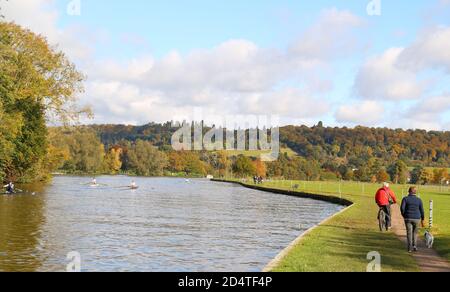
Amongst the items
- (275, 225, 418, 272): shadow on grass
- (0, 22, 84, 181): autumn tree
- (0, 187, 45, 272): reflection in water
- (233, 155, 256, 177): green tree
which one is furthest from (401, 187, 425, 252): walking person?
(233, 155, 256, 177): green tree

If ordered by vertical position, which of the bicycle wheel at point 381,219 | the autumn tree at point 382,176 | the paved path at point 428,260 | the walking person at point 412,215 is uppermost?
the walking person at point 412,215

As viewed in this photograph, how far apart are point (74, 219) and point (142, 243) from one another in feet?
35.9

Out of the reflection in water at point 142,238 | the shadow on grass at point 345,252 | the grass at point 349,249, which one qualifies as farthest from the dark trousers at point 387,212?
the reflection in water at point 142,238

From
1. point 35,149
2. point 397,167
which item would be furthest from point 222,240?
point 397,167

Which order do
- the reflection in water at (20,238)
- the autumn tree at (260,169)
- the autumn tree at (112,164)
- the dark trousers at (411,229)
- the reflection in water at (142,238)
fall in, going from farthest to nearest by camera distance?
the autumn tree at (112,164), the autumn tree at (260,169), the dark trousers at (411,229), the reflection in water at (142,238), the reflection in water at (20,238)

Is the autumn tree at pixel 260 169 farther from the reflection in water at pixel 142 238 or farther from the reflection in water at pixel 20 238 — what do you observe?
the reflection in water at pixel 20 238

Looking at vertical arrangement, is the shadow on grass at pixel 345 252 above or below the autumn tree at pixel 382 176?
above

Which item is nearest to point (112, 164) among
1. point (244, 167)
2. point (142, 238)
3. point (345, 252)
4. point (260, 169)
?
point (260, 169)

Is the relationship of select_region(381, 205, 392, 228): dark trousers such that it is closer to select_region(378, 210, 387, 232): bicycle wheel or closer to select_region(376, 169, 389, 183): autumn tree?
select_region(378, 210, 387, 232): bicycle wheel

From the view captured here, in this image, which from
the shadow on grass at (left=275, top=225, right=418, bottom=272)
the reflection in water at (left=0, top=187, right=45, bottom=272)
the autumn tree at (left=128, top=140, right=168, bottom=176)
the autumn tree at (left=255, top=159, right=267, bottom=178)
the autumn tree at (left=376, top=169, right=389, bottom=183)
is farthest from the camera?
the autumn tree at (left=128, top=140, right=168, bottom=176)

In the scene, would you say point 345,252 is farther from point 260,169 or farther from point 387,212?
point 260,169

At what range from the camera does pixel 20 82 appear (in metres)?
57.3
